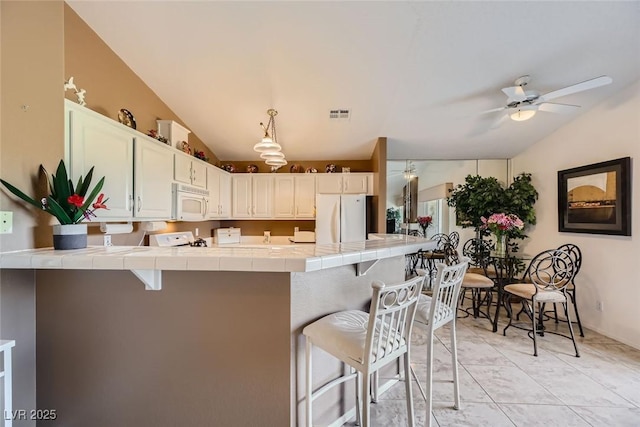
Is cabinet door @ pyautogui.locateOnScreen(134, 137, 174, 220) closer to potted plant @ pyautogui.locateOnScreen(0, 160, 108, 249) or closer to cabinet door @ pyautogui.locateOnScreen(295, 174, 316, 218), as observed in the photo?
potted plant @ pyautogui.locateOnScreen(0, 160, 108, 249)

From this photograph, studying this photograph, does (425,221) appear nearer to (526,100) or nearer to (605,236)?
(605,236)

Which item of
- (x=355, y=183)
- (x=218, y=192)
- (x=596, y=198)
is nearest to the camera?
(x=596, y=198)

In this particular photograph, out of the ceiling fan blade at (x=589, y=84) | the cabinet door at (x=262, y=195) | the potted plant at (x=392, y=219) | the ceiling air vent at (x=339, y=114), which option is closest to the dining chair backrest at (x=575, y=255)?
the ceiling fan blade at (x=589, y=84)

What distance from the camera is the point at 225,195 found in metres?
4.63

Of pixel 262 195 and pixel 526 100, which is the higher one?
pixel 526 100

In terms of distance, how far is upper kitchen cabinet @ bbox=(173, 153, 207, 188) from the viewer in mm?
3156

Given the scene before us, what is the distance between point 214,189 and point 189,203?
2.75 ft

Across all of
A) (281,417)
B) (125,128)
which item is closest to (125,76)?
(125,128)

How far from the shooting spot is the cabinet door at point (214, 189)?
4.05 metres

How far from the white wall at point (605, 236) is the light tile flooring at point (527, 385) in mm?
304

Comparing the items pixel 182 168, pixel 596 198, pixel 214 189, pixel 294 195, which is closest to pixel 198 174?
pixel 182 168

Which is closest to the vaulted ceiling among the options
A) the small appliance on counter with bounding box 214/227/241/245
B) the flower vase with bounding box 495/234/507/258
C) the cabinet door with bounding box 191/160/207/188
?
the cabinet door with bounding box 191/160/207/188

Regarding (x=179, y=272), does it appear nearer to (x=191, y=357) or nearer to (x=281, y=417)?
(x=191, y=357)

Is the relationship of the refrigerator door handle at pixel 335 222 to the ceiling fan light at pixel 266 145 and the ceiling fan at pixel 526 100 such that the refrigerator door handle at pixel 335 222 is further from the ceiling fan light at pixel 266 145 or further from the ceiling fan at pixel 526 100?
the ceiling fan at pixel 526 100
